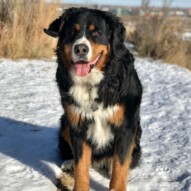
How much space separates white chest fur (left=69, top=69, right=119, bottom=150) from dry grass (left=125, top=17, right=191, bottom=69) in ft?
A: 29.7

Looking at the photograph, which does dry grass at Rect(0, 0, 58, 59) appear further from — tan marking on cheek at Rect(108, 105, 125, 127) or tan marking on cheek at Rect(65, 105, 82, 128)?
tan marking on cheek at Rect(108, 105, 125, 127)

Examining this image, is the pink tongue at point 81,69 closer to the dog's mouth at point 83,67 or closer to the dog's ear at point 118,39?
the dog's mouth at point 83,67

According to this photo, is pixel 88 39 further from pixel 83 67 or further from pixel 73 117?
pixel 73 117

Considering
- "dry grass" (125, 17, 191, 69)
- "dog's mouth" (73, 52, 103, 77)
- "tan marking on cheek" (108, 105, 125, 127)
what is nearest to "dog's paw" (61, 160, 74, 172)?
"tan marking on cheek" (108, 105, 125, 127)

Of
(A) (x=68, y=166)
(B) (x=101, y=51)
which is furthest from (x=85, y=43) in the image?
(A) (x=68, y=166)

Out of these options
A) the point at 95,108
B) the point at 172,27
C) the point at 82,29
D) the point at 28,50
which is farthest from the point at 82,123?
the point at 172,27

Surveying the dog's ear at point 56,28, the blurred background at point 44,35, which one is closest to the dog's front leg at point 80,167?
the dog's ear at point 56,28

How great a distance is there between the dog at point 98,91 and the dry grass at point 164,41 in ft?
29.4

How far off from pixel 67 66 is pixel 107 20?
574mm

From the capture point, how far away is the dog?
357 centimetres

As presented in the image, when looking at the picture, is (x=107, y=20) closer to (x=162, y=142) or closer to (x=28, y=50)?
(x=162, y=142)

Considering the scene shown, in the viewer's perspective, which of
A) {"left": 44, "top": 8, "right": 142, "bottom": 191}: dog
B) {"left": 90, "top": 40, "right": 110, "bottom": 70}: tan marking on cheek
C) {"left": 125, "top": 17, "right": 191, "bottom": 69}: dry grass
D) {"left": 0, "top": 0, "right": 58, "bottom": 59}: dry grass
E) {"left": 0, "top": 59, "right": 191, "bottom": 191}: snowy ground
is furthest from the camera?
{"left": 125, "top": 17, "right": 191, "bottom": 69}: dry grass

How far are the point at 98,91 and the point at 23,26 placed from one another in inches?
293

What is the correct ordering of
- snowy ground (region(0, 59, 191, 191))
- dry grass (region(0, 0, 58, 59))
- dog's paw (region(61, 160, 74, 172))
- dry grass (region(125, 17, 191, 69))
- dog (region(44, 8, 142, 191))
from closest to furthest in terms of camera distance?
dog (region(44, 8, 142, 191))
snowy ground (region(0, 59, 191, 191))
dog's paw (region(61, 160, 74, 172))
dry grass (region(0, 0, 58, 59))
dry grass (region(125, 17, 191, 69))
